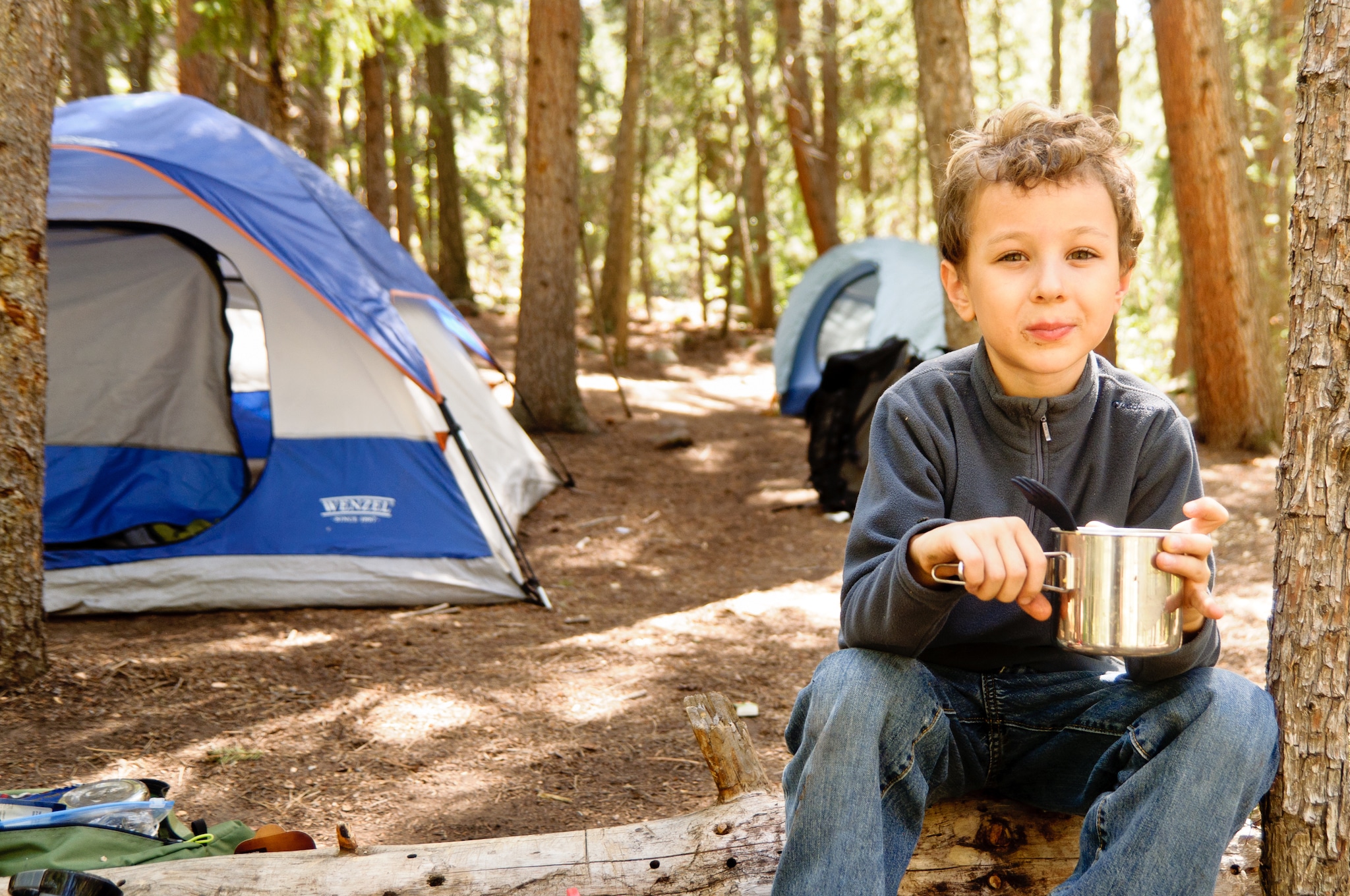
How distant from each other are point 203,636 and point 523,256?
193 inches

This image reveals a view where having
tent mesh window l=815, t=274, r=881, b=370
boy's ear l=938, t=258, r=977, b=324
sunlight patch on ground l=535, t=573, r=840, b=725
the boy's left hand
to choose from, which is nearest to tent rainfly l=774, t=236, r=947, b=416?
tent mesh window l=815, t=274, r=881, b=370

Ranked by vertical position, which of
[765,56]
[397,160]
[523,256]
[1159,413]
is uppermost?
[765,56]

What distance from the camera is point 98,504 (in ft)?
16.7

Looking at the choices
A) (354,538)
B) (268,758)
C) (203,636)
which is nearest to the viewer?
(268,758)

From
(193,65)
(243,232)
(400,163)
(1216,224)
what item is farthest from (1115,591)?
(400,163)

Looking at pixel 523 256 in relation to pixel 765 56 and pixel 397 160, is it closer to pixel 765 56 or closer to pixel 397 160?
pixel 397 160

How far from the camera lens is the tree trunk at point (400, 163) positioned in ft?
46.7

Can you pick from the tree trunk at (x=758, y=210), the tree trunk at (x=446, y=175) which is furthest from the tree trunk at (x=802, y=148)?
the tree trunk at (x=446, y=175)

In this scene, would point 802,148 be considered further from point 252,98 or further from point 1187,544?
point 1187,544

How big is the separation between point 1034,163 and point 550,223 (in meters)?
6.89

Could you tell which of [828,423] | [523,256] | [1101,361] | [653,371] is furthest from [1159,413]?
[653,371]

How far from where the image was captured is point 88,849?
79.7 inches

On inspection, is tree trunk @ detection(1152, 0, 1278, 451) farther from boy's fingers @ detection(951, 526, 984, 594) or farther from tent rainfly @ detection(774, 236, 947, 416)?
boy's fingers @ detection(951, 526, 984, 594)

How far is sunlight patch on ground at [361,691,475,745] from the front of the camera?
3.31 meters
